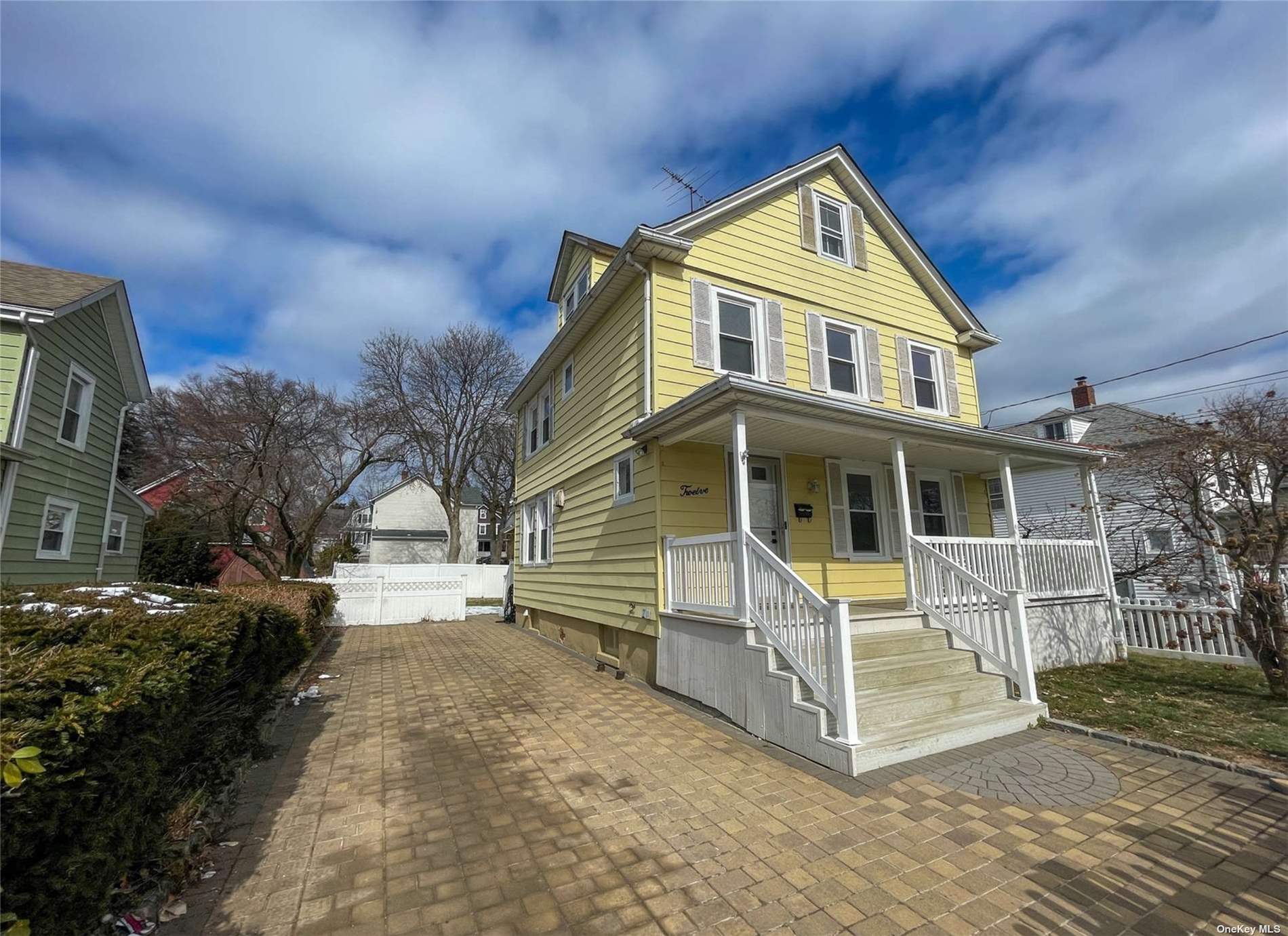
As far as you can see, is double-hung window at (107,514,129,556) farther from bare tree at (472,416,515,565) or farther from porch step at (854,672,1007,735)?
bare tree at (472,416,515,565)

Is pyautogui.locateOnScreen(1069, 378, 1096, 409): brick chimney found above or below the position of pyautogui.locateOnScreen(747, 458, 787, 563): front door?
above

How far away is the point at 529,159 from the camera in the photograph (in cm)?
820

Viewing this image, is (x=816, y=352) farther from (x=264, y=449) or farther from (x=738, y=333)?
(x=264, y=449)

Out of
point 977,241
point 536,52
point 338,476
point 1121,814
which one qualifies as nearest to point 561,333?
point 536,52

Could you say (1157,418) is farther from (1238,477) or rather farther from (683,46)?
(683,46)

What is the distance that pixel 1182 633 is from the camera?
8344 millimetres

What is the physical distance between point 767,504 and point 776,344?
102 inches

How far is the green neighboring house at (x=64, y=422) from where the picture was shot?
908cm

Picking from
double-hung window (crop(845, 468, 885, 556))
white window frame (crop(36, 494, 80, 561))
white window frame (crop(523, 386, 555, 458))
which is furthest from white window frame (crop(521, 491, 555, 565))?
white window frame (crop(36, 494, 80, 561))

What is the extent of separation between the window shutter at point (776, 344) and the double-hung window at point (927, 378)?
123 inches

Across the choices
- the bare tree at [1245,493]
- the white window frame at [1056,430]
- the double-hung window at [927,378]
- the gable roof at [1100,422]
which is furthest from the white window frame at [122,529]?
the white window frame at [1056,430]

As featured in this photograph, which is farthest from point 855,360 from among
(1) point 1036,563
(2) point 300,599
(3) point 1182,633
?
(2) point 300,599

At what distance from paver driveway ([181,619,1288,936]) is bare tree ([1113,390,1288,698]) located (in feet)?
11.1

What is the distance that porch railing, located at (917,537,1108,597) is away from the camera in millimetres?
7469
